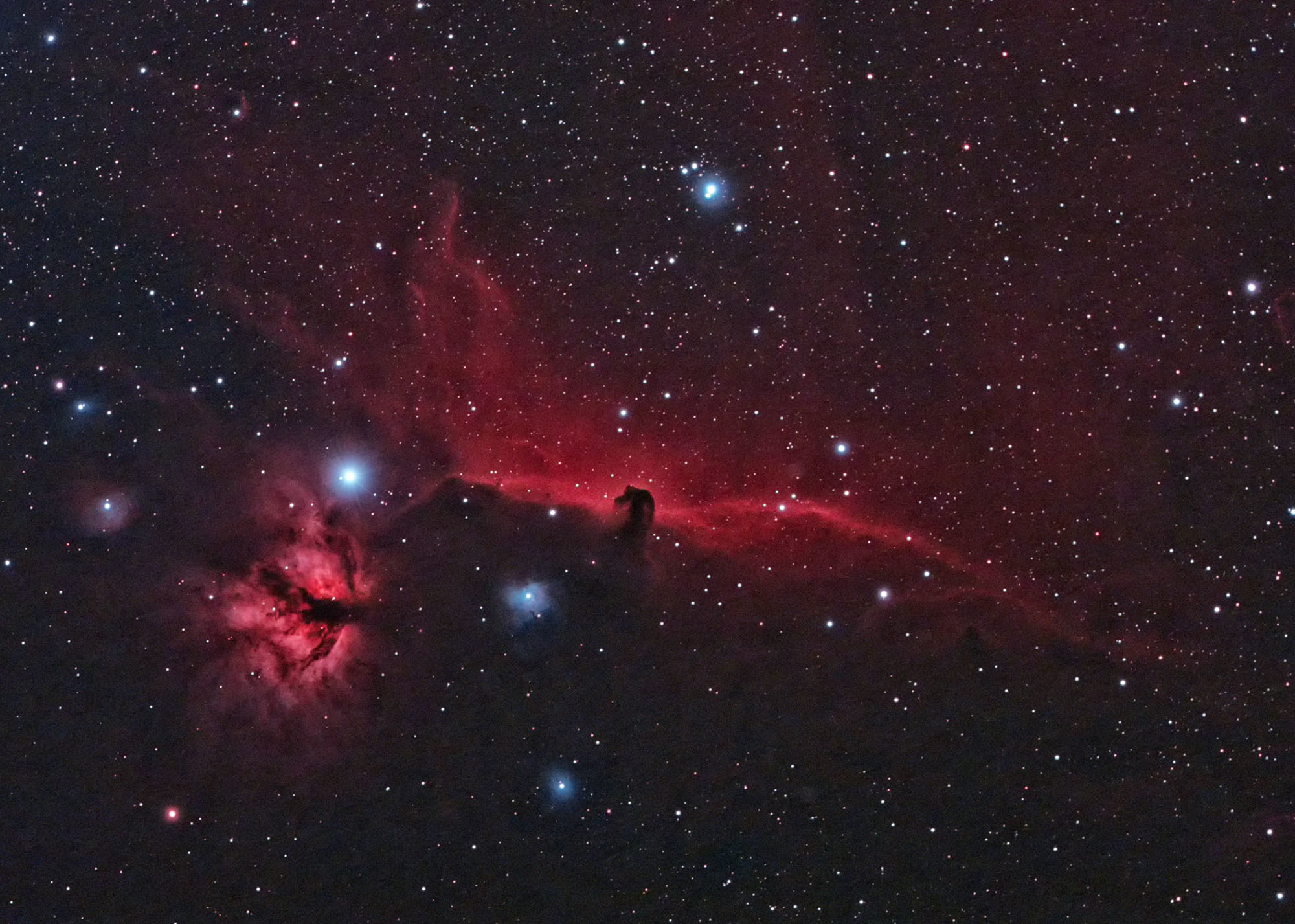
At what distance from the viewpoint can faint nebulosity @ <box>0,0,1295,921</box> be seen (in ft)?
3.16

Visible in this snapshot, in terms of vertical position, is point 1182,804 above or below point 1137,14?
below

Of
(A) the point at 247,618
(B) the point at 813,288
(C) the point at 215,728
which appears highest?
(B) the point at 813,288

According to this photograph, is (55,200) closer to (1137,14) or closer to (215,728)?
(215,728)

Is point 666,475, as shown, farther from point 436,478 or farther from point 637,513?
point 436,478

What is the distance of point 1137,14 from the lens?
96 cm

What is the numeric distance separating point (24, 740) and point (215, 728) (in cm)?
23

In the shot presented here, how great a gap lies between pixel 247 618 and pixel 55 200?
0.56m

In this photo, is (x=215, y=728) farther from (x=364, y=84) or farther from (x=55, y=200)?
(x=364, y=84)

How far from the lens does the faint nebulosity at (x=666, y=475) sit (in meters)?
0.96

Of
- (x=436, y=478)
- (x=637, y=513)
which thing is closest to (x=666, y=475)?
(x=637, y=513)

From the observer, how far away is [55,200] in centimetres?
101

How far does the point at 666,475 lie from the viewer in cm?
98

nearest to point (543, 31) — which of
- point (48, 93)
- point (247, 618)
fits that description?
point (48, 93)

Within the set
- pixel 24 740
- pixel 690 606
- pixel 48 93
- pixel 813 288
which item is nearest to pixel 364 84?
pixel 48 93
